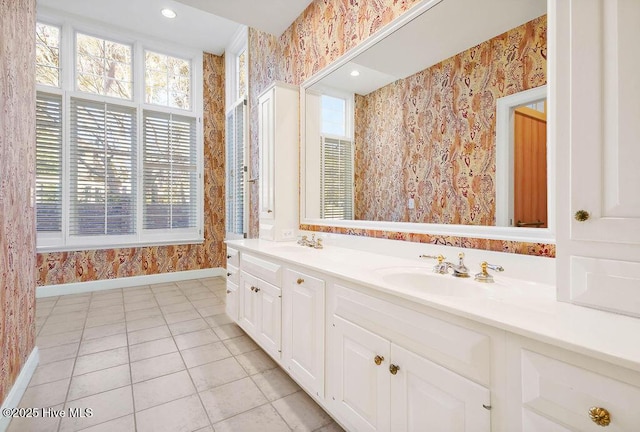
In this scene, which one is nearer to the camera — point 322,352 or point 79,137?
point 322,352

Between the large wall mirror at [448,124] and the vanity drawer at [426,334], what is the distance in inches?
23.0

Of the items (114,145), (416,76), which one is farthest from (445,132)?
(114,145)

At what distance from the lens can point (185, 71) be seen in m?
4.43

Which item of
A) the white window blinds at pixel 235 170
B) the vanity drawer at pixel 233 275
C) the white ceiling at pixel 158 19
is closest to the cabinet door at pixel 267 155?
the vanity drawer at pixel 233 275

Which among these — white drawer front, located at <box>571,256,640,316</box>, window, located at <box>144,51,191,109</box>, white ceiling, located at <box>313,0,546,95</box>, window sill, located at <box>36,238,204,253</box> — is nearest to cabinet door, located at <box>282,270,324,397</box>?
white drawer front, located at <box>571,256,640,316</box>

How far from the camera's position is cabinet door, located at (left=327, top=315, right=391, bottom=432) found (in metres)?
1.13

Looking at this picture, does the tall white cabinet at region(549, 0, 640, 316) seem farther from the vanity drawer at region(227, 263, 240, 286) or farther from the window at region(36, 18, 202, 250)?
the window at region(36, 18, 202, 250)

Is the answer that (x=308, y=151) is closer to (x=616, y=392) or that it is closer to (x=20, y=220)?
(x=20, y=220)

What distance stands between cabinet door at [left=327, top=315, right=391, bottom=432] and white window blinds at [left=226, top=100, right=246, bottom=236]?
2773mm

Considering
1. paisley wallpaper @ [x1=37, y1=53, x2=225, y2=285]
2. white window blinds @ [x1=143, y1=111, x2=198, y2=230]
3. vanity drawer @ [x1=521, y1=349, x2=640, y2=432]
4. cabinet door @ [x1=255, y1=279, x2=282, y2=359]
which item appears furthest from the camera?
white window blinds @ [x1=143, y1=111, x2=198, y2=230]

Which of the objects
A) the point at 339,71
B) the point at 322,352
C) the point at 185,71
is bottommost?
the point at 322,352

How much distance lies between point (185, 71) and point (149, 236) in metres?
2.47

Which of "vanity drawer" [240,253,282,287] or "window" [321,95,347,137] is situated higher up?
"window" [321,95,347,137]

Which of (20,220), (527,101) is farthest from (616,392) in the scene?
(20,220)
